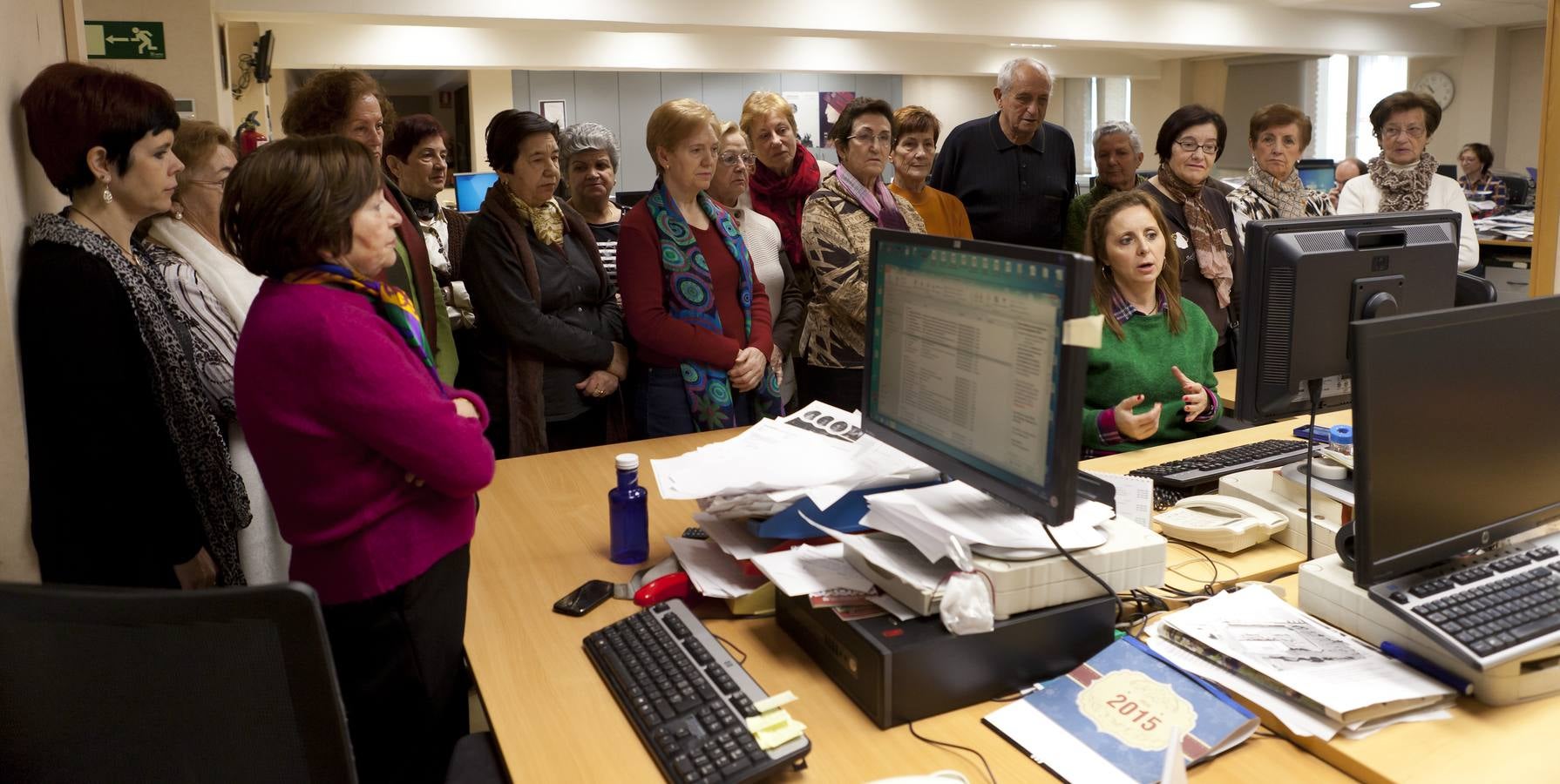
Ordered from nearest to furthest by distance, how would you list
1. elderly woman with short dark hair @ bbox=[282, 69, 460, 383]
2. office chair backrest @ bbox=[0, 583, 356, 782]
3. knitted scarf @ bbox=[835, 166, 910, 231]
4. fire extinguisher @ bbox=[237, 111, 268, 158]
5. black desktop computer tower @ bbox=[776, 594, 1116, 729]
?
office chair backrest @ bbox=[0, 583, 356, 782] → black desktop computer tower @ bbox=[776, 594, 1116, 729] → elderly woman with short dark hair @ bbox=[282, 69, 460, 383] → knitted scarf @ bbox=[835, 166, 910, 231] → fire extinguisher @ bbox=[237, 111, 268, 158]

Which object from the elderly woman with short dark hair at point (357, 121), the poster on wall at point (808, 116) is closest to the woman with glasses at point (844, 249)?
the elderly woman with short dark hair at point (357, 121)

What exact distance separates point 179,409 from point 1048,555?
5.45 ft

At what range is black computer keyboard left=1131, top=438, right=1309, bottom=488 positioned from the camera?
2.00 m

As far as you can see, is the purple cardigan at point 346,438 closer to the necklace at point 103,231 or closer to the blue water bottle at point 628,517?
the blue water bottle at point 628,517

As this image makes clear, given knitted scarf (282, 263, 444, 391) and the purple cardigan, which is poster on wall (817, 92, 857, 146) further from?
the purple cardigan

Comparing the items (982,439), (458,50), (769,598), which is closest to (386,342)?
(769,598)

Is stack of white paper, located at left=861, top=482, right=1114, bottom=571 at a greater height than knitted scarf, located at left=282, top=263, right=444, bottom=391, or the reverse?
knitted scarf, located at left=282, top=263, right=444, bottom=391

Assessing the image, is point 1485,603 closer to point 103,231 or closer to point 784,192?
point 103,231

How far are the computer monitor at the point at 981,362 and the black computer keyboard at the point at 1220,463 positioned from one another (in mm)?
705

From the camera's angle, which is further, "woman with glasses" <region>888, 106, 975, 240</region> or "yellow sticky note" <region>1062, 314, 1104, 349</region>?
"woman with glasses" <region>888, 106, 975, 240</region>

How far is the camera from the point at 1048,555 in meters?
1.31

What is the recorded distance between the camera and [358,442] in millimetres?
1420

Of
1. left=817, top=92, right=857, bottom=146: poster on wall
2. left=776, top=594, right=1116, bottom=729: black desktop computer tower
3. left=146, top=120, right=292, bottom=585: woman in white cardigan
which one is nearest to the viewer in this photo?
left=776, top=594, right=1116, bottom=729: black desktop computer tower

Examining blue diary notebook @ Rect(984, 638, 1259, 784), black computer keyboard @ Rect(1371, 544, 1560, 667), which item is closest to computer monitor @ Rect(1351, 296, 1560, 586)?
black computer keyboard @ Rect(1371, 544, 1560, 667)
